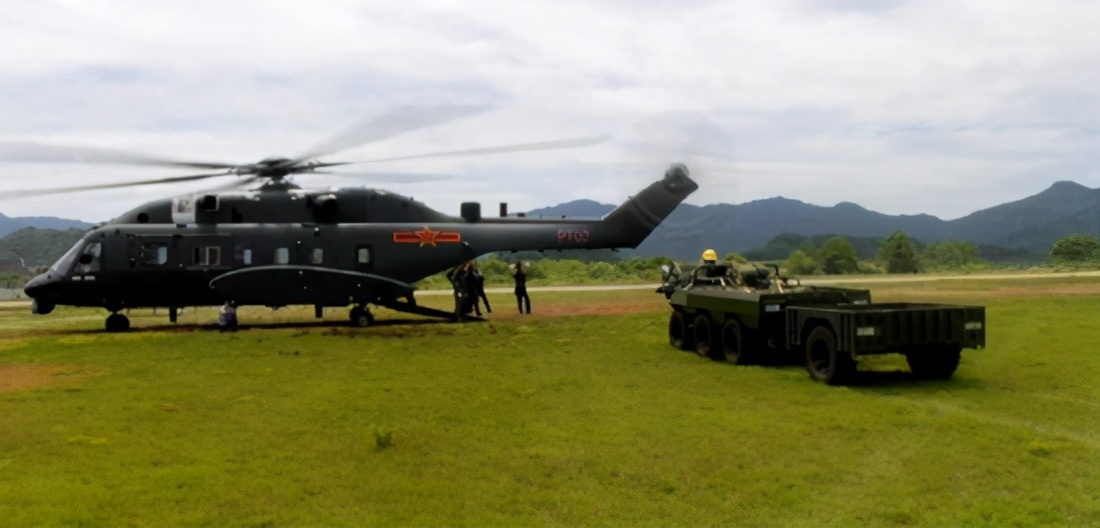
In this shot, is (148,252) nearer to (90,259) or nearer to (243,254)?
(90,259)

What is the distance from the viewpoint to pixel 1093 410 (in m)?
8.92

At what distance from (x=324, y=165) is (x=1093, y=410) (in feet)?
49.7

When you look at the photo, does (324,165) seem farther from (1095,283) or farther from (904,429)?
(1095,283)

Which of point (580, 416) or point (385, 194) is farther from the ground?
point (385, 194)

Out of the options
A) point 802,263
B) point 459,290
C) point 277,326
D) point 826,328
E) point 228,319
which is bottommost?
point 277,326

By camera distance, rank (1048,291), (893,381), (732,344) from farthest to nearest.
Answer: (1048,291)
(732,344)
(893,381)

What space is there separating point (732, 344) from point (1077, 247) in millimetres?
27872

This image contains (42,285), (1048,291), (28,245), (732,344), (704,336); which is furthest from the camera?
(28,245)

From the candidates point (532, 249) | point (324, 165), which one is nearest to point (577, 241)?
point (532, 249)

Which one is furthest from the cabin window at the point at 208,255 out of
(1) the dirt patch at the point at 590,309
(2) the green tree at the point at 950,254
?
(2) the green tree at the point at 950,254

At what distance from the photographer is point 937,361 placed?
11.3 m

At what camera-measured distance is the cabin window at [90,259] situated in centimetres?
1873

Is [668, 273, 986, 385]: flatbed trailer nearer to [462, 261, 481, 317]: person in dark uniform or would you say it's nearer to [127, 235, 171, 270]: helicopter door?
[462, 261, 481, 317]: person in dark uniform

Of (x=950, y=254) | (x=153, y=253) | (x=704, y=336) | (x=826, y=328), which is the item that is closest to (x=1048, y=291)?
(x=950, y=254)
